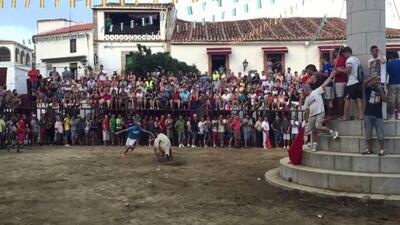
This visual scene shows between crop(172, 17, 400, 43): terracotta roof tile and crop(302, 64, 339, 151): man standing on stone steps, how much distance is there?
24.0 meters

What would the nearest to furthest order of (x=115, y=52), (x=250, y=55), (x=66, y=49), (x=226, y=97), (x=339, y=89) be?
1. (x=339, y=89)
2. (x=226, y=97)
3. (x=250, y=55)
4. (x=115, y=52)
5. (x=66, y=49)

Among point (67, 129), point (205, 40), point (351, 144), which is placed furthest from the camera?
point (205, 40)

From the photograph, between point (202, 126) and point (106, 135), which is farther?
point (106, 135)

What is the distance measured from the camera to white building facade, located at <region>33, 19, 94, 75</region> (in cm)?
3794

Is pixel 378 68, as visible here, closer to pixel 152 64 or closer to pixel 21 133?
pixel 21 133

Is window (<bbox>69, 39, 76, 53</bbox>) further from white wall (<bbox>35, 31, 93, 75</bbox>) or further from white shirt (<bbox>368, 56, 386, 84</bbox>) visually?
white shirt (<bbox>368, 56, 386, 84</bbox>)

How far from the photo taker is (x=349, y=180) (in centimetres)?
956

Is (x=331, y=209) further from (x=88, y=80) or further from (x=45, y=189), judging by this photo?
(x=88, y=80)

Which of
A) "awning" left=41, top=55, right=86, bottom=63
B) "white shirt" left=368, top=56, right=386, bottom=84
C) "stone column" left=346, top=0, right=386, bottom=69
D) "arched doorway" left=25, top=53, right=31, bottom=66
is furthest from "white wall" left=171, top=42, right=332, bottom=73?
"white shirt" left=368, top=56, right=386, bottom=84

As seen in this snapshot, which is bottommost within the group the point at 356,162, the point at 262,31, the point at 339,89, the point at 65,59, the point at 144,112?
the point at 356,162

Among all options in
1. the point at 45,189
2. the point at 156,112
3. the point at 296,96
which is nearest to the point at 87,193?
the point at 45,189

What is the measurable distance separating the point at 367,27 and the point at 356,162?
134 inches

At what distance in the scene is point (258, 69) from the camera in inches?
1385

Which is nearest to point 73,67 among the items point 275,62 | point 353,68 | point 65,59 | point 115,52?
point 65,59
